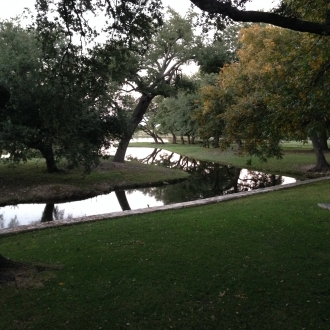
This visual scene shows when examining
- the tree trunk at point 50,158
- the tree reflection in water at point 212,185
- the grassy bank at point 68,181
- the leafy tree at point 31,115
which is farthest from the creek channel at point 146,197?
the tree trunk at point 50,158

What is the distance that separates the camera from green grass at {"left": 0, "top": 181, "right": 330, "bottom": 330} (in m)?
4.30

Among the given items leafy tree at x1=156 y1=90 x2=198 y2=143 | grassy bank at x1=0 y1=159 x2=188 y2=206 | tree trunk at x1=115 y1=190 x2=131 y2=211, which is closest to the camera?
tree trunk at x1=115 y1=190 x2=131 y2=211

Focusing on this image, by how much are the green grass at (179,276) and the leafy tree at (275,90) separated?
9.12ft

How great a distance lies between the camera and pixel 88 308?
4.53 metres

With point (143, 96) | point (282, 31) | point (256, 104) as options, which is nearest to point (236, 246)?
point (256, 104)

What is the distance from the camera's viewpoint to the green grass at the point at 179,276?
4.30m

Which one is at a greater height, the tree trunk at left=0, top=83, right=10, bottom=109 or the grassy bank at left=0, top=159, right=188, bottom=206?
the tree trunk at left=0, top=83, right=10, bottom=109

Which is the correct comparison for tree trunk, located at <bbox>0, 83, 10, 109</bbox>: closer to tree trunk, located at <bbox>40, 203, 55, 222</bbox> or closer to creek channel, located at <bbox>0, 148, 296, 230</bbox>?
creek channel, located at <bbox>0, 148, 296, 230</bbox>

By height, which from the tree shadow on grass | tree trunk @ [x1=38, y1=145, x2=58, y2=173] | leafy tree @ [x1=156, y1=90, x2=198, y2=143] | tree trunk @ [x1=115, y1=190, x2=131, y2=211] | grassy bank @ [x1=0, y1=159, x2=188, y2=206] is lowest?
tree trunk @ [x1=115, y1=190, x2=131, y2=211]

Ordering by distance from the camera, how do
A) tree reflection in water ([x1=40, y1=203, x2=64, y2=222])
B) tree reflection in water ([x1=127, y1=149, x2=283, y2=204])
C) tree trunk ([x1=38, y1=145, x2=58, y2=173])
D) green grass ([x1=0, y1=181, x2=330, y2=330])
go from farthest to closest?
tree trunk ([x1=38, y1=145, x2=58, y2=173]), tree reflection in water ([x1=127, y1=149, x2=283, y2=204]), tree reflection in water ([x1=40, y1=203, x2=64, y2=222]), green grass ([x1=0, y1=181, x2=330, y2=330])

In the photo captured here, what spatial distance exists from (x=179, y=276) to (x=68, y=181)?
1542 centimetres

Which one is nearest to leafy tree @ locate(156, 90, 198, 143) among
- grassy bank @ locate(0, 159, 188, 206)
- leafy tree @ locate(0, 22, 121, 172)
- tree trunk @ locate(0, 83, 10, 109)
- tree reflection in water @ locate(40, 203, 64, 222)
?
grassy bank @ locate(0, 159, 188, 206)

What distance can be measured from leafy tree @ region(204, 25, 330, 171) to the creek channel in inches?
127

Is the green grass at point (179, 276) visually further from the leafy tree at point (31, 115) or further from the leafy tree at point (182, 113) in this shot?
the leafy tree at point (182, 113)
